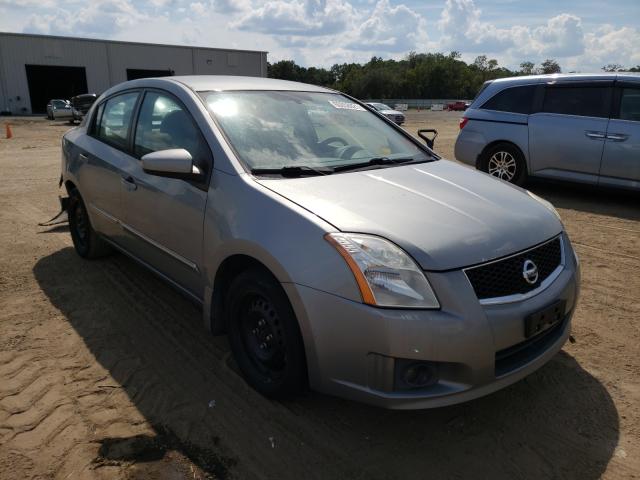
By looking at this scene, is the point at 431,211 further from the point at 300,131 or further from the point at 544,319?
the point at 300,131

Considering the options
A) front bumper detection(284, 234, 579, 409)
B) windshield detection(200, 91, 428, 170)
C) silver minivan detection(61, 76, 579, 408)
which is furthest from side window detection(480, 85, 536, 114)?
front bumper detection(284, 234, 579, 409)

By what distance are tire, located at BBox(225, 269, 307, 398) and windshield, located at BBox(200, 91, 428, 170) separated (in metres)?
0.70

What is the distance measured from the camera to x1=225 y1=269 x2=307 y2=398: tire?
2.51 metres

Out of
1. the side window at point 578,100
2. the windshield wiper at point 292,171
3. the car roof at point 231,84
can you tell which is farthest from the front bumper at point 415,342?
the side window at point 578,100

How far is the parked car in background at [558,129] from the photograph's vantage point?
22.8ft

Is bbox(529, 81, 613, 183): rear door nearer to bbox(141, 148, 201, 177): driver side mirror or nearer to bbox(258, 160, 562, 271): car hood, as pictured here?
bbox(258, 160, 562, 271): car hood

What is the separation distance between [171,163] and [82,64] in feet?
158

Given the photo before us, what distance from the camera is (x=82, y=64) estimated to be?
44500 millimetres

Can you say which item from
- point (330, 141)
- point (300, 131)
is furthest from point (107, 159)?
point (330, 141)

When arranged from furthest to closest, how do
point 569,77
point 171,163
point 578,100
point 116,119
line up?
1. point 569,77
2. point 578,100
3. point 116,119
4. point 171,163

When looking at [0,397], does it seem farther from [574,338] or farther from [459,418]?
[574,338]

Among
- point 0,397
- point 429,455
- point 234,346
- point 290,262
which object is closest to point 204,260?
point 234,346

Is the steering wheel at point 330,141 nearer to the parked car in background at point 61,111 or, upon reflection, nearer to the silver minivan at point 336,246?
the silver minivan at point 336,246

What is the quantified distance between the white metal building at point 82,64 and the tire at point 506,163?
43.0m
